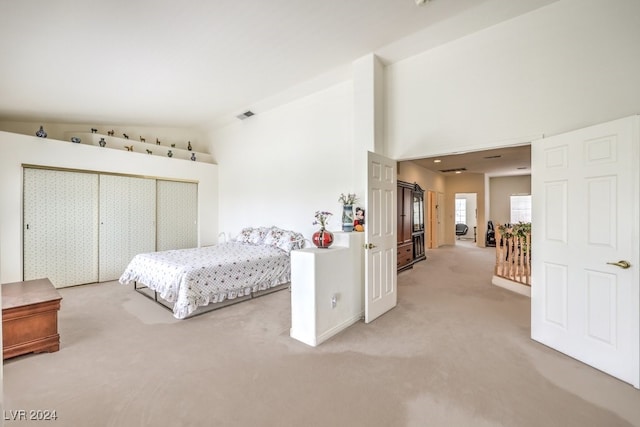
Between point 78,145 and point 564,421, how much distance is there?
23.2ft

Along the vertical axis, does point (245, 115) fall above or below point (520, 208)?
above

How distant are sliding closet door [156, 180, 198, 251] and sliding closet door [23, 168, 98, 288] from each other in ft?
3.72

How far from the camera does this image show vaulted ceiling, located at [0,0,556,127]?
2.62 m

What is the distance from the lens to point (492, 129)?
3.22m

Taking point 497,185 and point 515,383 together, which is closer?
point 515,383

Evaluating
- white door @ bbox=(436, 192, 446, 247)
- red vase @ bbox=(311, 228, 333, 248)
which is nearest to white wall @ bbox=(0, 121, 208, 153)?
red vase @ bbox=(311, 228, 333, 248)

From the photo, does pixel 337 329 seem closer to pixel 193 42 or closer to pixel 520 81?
pixel 520 81

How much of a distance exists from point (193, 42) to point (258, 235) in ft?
10.8

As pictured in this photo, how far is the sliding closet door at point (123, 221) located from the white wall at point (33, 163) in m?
0.28

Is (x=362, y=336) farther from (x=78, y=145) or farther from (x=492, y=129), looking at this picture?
(x=78, y=145)

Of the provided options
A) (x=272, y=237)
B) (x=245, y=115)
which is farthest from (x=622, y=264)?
(x=245, y=115)

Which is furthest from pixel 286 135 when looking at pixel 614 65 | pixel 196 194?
pixel 614 65

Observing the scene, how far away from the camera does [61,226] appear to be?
4.82 meters

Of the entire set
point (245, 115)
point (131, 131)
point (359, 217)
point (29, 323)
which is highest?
point (245, 115)
